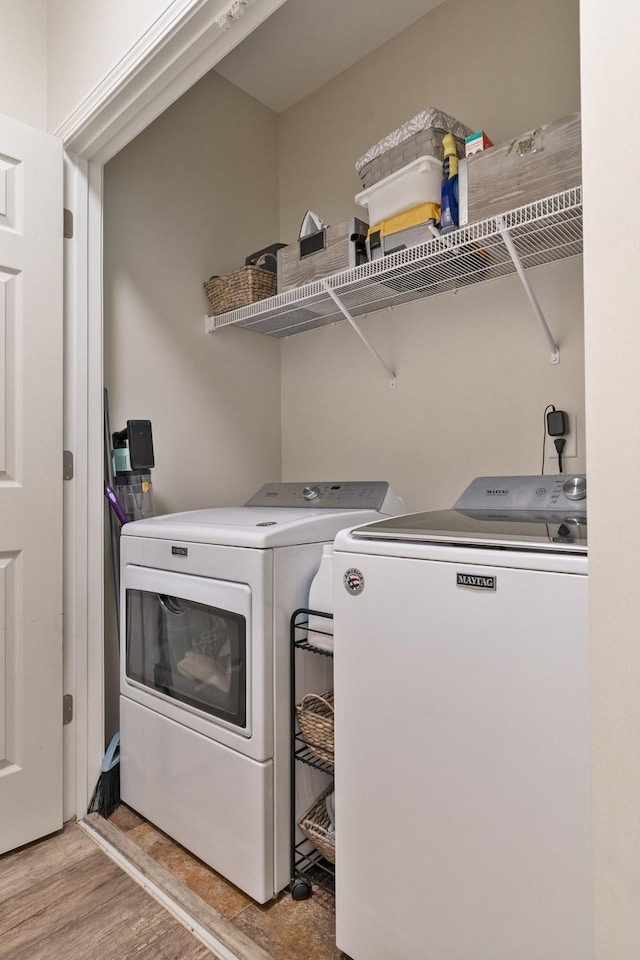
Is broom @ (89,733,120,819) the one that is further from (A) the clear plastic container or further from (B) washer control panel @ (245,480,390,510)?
(B) washer control panel @ (245,480,390,510)

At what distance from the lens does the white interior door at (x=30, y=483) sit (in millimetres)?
1716

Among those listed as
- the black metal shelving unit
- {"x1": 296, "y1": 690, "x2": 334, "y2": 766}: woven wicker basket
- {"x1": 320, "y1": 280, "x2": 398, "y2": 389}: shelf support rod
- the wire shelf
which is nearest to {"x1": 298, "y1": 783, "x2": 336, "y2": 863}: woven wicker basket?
the black metal shelving unit

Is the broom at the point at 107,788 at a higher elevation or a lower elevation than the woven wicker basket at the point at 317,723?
lower

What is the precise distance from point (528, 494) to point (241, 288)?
1370 millimetres

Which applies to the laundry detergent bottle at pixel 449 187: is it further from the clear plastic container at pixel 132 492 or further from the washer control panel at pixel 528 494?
the clear plastic container at pixel 132 492

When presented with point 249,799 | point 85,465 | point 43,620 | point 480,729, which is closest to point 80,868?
point 249,799

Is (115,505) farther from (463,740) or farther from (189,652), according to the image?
(463,740)

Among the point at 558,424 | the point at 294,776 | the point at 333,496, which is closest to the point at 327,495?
the point at 333,496

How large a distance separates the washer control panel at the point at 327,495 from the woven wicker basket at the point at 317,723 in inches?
25.0

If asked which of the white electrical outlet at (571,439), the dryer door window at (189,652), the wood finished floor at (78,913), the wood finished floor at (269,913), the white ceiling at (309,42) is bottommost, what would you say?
the wood finished floor at (78,913)

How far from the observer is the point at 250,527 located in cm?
159

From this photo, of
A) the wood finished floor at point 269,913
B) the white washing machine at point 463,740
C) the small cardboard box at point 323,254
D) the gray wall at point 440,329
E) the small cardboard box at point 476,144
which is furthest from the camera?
the small cardboard box at point 323,254

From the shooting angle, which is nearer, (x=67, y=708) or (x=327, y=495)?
(x=67, y=708)

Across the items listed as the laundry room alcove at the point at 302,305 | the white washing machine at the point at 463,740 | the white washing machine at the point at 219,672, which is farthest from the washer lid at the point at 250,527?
the laundry room alcove at the point at 302,305
